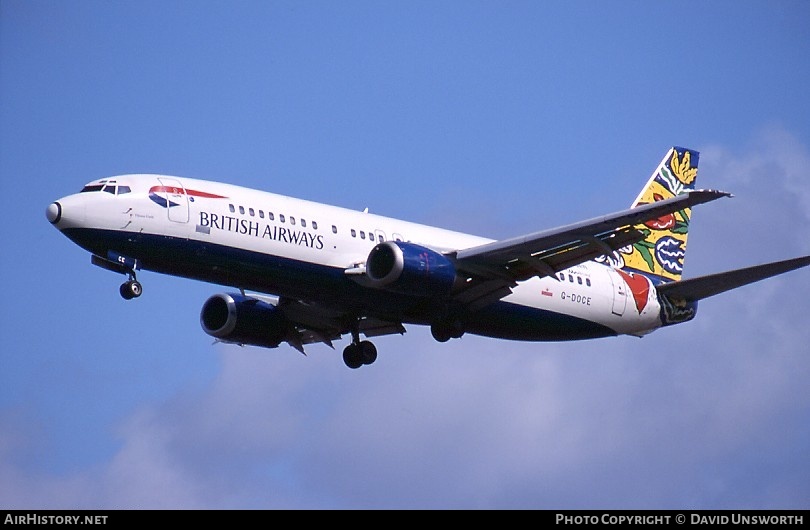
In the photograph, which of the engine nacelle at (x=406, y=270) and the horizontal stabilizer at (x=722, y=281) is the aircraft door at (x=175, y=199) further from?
the horizontal stabilizer at (x=722, y=281)

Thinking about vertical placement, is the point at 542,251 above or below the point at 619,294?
below

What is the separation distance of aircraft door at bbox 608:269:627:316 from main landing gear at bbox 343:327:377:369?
922cm

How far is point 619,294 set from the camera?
2211 inches

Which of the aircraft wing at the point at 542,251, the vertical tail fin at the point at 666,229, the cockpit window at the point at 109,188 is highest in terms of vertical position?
the vertical tail fin at the point at 666,229

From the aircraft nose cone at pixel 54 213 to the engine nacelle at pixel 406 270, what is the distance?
9.91m

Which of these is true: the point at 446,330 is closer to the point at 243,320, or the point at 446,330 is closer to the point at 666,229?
the point at 243,320

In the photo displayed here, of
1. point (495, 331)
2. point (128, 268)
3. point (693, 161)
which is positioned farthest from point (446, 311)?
point (693, 161)

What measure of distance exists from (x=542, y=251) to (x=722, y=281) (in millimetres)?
7673

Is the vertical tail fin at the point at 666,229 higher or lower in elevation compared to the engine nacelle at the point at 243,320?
higher

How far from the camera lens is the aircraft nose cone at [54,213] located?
46156 millimetres

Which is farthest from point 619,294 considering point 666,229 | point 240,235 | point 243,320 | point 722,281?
point 240,235

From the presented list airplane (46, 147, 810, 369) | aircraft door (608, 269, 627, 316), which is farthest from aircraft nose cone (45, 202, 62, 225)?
aircraft door (608, 269, 627, 316)

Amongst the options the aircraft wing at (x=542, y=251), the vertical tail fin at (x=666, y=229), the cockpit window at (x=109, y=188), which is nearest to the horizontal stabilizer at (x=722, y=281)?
the vertical tail fin at (x=666, y=229)
